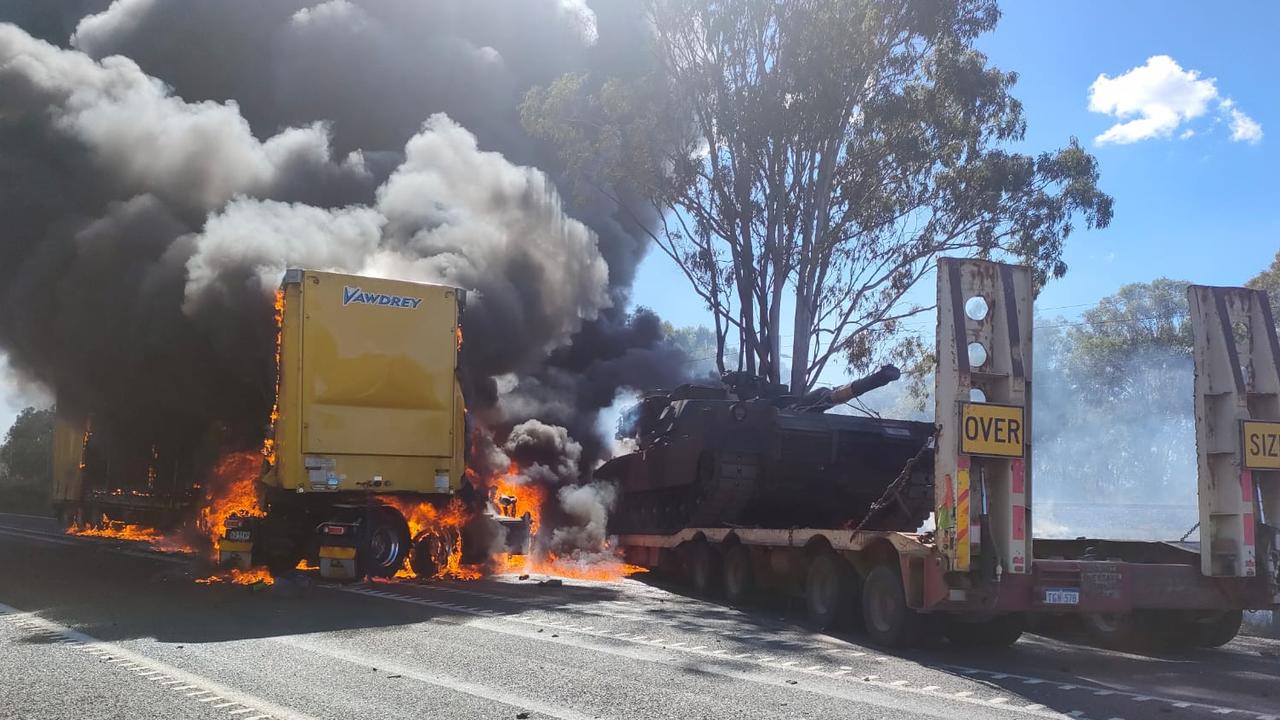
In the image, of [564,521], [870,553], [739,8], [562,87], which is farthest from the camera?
[562,87]

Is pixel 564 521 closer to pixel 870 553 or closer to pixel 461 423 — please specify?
pixel 461 423

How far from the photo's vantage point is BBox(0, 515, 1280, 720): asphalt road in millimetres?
6734

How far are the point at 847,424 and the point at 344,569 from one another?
6.48 meters

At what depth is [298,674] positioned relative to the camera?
7.61 metres

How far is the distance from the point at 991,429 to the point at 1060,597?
58.0 inches

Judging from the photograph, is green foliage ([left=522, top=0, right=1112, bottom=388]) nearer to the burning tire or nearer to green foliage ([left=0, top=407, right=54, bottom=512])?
the burning tire

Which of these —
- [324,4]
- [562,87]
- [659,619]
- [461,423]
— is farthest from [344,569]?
[324,4]

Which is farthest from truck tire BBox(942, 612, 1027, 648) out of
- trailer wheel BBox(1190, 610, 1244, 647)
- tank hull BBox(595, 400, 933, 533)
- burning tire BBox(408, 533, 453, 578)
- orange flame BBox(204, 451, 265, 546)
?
orange flame BBox(204, 451, 265, 546)

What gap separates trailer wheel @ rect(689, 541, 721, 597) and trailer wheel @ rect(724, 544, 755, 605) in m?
0.60

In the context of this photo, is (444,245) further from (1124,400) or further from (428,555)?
(1124,400)

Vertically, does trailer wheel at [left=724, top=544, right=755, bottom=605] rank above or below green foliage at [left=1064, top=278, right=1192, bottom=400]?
below

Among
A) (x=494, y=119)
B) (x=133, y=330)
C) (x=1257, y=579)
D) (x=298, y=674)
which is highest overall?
(x=494, y=119)

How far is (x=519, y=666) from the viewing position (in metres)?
8.08

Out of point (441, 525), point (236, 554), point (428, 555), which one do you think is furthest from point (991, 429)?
point (236, 554)
